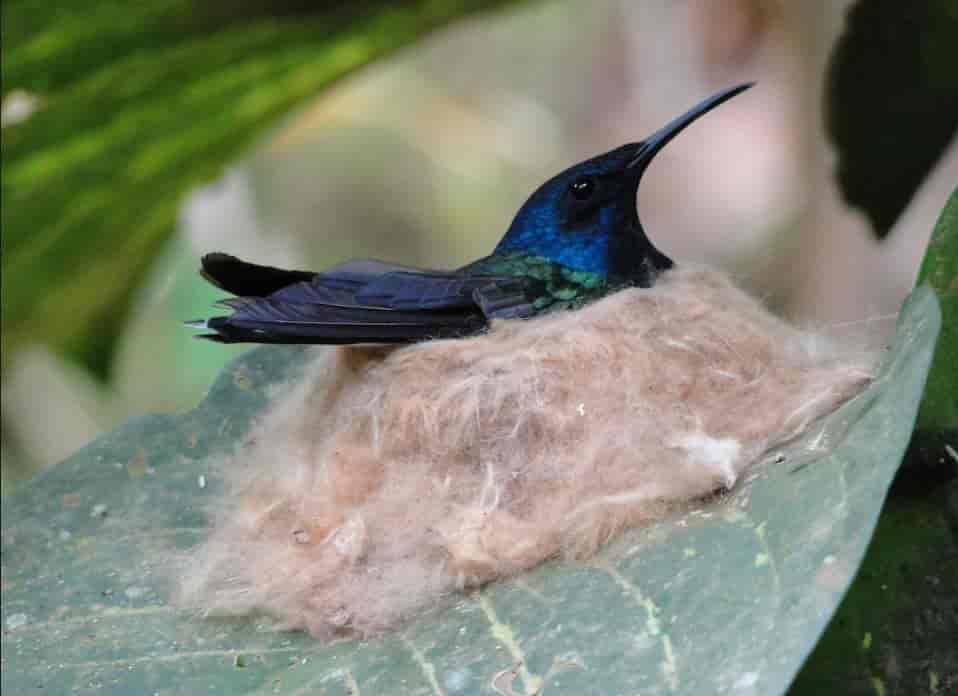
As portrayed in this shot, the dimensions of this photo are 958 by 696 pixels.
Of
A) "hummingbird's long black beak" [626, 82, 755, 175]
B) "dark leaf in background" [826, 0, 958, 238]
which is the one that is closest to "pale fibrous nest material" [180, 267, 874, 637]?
"hummingbird's long black beak" [626, 82, 755, 175]

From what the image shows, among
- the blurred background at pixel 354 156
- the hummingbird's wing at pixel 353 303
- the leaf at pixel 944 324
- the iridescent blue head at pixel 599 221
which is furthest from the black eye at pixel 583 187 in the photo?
the leaf at pixel 944 324

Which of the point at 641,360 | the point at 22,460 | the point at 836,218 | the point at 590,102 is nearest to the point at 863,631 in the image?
the point at 641,360

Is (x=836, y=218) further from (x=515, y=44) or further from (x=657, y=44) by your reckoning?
(x=515, y=44)

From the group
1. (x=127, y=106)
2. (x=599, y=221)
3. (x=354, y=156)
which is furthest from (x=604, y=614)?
(x=354, y=156)

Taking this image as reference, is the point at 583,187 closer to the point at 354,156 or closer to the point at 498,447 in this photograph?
the point at 498,447

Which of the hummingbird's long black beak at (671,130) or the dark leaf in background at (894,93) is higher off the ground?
the hummingbird's long black beak at (671,130)

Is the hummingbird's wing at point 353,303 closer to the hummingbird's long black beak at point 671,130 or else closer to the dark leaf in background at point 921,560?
the hummingbird's long black beak at point 671,130

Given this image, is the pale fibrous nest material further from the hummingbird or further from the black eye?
the black eye
